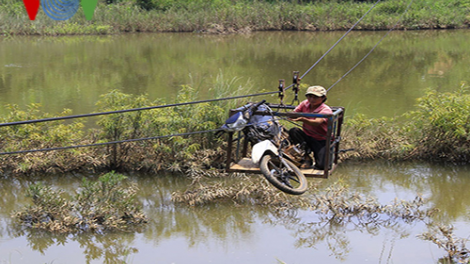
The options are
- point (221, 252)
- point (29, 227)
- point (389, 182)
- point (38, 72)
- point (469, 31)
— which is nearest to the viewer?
point (221, 252)

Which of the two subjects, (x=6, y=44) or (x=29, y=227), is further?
(x=6, y=44)

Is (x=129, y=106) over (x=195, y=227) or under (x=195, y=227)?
over

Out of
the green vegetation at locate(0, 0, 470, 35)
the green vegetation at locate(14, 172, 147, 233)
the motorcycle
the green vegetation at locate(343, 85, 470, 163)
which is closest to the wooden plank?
the motorcycle

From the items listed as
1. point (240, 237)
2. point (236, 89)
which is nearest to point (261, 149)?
point (240, 237)

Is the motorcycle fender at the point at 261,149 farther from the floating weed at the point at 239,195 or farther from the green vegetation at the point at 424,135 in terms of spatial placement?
the green vegetation at the point at 424,135

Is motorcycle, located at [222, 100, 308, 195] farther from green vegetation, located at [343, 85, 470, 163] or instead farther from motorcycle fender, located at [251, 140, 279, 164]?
green vegetation, located at [343, 85, 470, 163]

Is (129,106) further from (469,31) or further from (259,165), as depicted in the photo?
(469,31)

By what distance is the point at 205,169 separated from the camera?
8953 millimetres

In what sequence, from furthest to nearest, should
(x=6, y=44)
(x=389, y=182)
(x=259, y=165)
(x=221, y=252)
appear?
(x=6, y=44), (x=389, y=182), (x=221, y=252), (x=259, y=165)

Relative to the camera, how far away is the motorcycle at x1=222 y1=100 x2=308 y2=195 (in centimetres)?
616

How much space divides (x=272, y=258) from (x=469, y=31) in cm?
2208

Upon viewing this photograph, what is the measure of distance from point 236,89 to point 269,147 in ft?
18.0

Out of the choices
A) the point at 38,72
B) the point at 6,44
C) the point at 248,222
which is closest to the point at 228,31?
the point at 6,44

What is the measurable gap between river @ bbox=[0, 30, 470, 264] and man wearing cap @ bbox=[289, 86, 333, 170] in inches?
43.0
